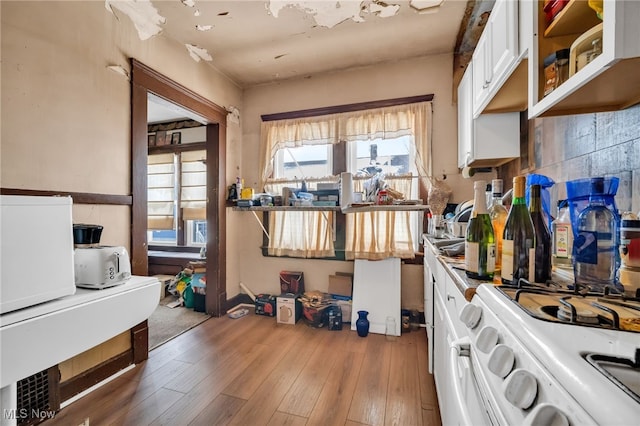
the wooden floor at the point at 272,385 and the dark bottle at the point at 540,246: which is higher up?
the dark bottle at the point at 540,246

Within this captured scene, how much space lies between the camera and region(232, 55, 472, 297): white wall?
269cm

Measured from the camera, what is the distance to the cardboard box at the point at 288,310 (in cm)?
278

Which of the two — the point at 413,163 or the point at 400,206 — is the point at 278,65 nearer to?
the point at 413,163

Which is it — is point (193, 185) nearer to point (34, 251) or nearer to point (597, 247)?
point (34, 251)

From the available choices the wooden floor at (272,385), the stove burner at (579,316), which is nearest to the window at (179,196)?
the wooden floor at (272,385)

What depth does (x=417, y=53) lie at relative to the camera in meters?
2.68

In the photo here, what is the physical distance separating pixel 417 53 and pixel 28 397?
12.4 ft

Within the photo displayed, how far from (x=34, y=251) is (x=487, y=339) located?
1696 millimetres

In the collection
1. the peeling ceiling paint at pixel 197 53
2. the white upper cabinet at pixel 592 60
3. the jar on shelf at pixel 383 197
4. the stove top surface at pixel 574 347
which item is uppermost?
the peeling ceiling paint at pixel 197 53

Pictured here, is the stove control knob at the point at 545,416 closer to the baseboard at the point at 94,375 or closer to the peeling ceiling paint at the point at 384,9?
the baseboard at the point at 94,375

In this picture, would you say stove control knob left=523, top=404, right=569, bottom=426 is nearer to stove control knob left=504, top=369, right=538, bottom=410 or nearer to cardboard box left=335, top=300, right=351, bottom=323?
stove control knob left=504, top=369, right=538, bottom=410

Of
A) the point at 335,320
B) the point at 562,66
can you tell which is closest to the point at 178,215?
the point at 335,320

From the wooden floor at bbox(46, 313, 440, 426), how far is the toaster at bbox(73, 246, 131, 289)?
750 mm

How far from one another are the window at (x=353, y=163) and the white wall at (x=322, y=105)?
15cm
